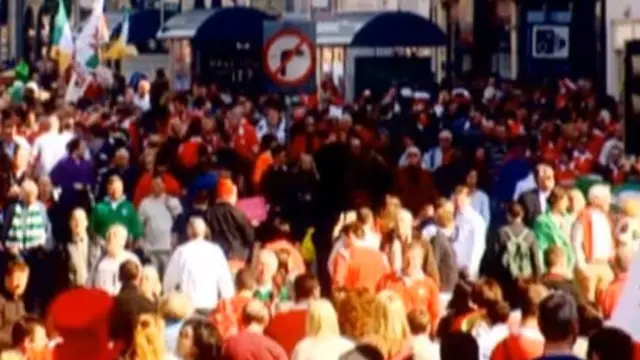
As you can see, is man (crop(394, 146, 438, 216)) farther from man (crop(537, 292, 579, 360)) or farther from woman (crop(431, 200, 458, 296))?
man (crop(537, 292, 579, 360))

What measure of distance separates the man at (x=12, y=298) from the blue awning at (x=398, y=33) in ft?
93.6

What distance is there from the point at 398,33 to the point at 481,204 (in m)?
23.8

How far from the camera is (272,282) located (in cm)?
1948

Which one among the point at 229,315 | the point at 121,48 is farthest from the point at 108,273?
the point at 121,48

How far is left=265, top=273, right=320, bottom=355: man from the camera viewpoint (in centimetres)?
1739

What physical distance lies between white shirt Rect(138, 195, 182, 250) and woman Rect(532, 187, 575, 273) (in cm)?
325

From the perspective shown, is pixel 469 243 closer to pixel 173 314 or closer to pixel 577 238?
pixel 577 238

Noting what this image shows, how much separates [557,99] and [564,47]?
6028mm

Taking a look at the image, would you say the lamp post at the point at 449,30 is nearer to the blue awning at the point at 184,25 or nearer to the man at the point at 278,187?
the blue awning at the point at 184,25

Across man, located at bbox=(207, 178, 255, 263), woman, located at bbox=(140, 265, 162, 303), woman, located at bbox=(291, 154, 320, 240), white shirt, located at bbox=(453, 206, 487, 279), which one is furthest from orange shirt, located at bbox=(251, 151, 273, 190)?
woman, located at bbox=(140, 265, 162, 303)

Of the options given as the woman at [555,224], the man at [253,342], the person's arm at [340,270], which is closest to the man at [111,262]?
the person's arm at [340,270]

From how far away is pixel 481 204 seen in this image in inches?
1005

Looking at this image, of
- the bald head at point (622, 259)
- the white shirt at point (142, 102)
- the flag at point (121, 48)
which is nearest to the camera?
the bald head at point (622, 259)

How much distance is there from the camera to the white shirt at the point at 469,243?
76.6 ft
